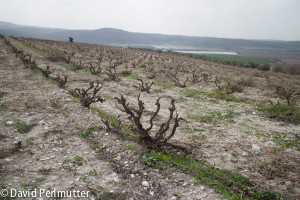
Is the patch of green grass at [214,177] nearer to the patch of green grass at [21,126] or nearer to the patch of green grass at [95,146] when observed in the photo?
the patch of green grass at [95,146]

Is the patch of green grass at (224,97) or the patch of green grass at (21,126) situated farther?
the patch of green grass at (224,97)

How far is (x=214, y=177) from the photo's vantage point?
3.29m

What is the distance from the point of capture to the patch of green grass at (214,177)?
2.92 metres

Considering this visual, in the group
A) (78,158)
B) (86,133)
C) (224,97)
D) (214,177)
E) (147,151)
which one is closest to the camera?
(214,177)

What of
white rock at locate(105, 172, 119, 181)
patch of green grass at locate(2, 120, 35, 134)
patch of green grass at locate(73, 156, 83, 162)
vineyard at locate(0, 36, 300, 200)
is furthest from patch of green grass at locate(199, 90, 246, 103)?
patch of green grass at locate(2, 120, 35, 134)

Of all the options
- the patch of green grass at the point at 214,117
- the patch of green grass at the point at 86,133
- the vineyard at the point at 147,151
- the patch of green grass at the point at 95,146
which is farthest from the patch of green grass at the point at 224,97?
the patch of green grass at the point at 95,146

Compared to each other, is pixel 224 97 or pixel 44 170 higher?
pixel 224 97

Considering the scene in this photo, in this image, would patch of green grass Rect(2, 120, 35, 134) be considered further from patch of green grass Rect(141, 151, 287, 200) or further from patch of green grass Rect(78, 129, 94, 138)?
patch of green grass Rect(141, 151, 287, 200)

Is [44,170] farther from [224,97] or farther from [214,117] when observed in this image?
[224,97]

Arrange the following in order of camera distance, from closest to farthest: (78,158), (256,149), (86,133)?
1. (78,158)
2. (256,149)
3. (86,133)

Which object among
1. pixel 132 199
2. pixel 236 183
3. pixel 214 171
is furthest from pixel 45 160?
pixel 236 183

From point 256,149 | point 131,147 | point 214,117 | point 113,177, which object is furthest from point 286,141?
point 113,177

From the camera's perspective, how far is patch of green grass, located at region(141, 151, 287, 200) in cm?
292

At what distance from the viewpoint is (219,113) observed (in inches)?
272
